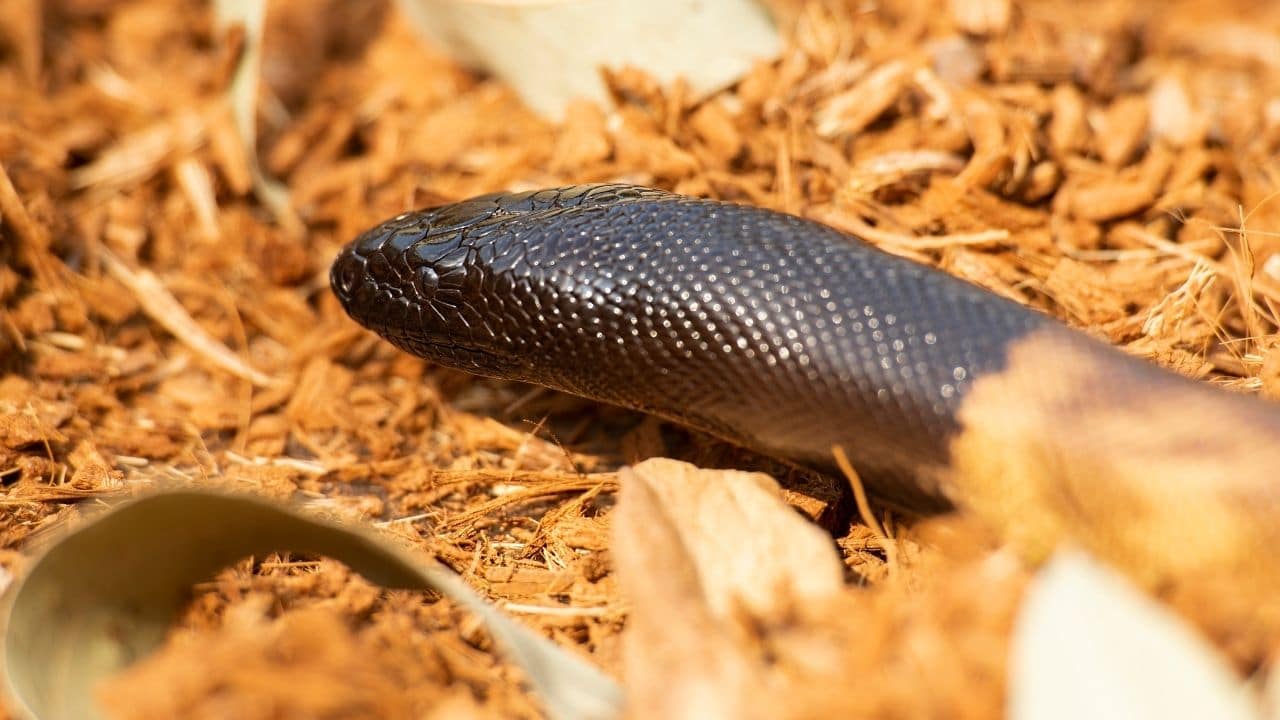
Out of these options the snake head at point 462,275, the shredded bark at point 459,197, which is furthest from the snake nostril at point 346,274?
the shredded bark at point 459,197

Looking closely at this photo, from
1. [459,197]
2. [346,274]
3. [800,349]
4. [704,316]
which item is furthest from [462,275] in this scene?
[800,349]

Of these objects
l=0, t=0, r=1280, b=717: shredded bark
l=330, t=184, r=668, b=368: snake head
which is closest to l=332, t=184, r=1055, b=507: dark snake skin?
l=330, t=184, r=668, b=368: snake head

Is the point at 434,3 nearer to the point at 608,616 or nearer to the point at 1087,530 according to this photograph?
the point at 608,616

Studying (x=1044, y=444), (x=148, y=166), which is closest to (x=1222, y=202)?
(x=1044, y=444)

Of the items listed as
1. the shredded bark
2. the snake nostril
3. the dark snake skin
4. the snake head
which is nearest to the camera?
the dark snake skin

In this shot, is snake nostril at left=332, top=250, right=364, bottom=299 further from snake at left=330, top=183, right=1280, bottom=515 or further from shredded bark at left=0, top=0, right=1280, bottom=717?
shredded bark at left=0, top=0, right=1280, bottom=717

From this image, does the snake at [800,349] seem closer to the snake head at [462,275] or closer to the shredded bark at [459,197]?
the snake head at [462,275]

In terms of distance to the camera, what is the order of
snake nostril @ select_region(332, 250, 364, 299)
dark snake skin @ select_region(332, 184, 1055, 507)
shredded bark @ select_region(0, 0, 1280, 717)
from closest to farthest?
dark snake skin @ select_region(332, 184, 1055, 507), shredded bark @ select_region(0, 0, 1280, 717), snake nostril @ select_region(332, 250, 364, 299)
